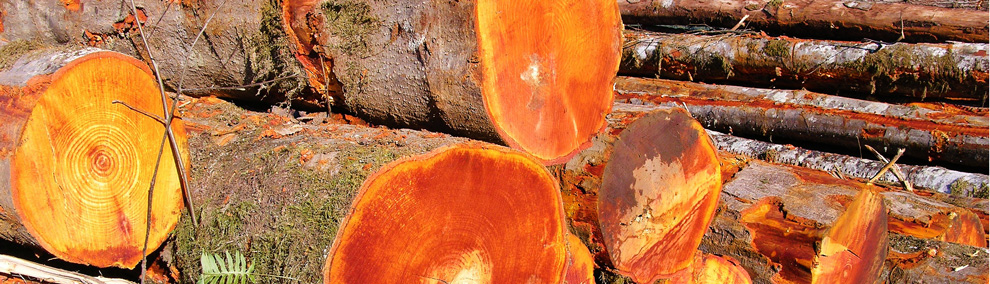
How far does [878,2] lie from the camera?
465cm

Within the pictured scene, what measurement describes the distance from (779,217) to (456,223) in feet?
4.22

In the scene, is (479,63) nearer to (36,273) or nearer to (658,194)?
(658,194)

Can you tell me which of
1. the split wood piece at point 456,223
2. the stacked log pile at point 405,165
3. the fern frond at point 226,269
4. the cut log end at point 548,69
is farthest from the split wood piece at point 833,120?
the fern frond at point 226,269

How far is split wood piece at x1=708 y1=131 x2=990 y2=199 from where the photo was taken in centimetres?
376

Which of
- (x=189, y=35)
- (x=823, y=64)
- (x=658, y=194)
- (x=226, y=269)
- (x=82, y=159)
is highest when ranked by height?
(x=189, y=35)

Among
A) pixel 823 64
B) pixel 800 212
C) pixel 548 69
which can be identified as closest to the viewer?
pixel 548 69

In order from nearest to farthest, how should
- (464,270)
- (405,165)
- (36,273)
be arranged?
(405,165) < (464,270) < (36,273)

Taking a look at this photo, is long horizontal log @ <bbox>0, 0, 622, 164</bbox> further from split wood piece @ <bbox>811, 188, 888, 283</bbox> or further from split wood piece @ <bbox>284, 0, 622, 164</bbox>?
split wood piece @ <bbox>811, 188, 888, 283</bbox>

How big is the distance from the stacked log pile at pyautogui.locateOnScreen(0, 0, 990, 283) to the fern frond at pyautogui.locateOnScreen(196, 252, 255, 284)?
0.04 m

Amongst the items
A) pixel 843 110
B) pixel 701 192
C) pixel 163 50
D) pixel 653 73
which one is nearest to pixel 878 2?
pixel 843 110

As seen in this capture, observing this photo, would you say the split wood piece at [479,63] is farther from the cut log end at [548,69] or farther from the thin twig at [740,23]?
the thin twig at [740,23]

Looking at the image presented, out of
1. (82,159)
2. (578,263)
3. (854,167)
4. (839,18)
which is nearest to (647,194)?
(578,263)

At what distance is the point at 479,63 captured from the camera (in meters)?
2.01

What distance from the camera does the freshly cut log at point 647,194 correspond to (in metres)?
2.30
